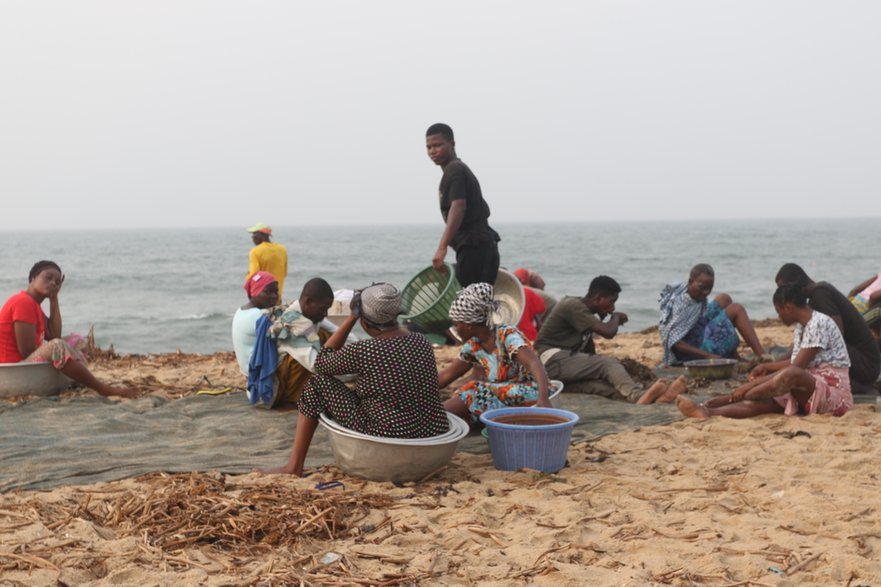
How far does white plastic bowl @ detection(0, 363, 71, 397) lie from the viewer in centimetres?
634

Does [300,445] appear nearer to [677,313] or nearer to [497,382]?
[497,382]

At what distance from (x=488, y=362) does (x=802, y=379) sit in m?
2.23

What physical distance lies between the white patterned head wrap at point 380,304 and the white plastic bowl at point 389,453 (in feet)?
1.93

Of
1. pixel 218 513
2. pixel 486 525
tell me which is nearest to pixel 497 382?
pixel 486 525

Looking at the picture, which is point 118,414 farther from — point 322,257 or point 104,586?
point 322,257

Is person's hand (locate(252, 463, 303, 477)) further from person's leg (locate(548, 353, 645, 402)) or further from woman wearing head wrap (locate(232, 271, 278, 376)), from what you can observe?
person's leg (locate(548, 353, 645, 402))

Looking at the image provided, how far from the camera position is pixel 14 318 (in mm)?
6270

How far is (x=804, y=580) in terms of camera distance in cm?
308

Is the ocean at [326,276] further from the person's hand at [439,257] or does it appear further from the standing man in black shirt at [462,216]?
the standing man in black shirt at [462,216]

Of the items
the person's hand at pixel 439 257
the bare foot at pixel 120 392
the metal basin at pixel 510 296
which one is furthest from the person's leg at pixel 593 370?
the bare foot at pixel 120 392

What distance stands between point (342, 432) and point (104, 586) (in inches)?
56.2

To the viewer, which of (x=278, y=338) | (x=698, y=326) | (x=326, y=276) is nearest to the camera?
(x=278, y=338)

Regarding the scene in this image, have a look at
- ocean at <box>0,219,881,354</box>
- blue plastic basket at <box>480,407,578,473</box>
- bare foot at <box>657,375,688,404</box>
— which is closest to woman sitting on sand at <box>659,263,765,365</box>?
bare foot at <box>657,375,688,404</box>

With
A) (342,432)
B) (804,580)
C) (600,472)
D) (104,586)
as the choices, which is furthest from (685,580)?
(104,586)
